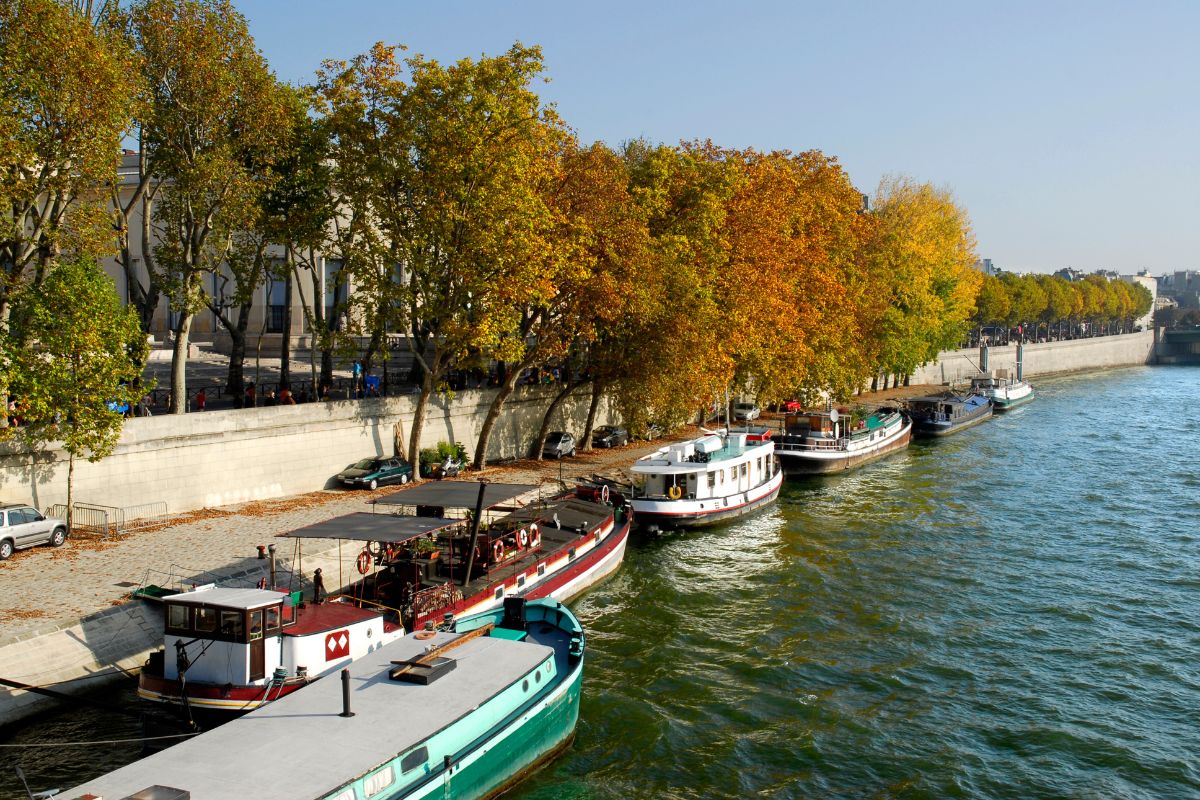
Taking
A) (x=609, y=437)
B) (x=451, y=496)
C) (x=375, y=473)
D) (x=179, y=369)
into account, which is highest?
(x=179, y=369)

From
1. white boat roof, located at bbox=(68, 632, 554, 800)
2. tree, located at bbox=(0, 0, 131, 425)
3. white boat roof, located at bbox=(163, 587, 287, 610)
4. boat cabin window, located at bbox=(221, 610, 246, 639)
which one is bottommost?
white boat roof, located at bbox=(68, 632, 554, 800)

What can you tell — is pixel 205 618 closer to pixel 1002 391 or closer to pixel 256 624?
pixel 256 624

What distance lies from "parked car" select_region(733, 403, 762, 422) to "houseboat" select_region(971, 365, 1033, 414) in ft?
95.6

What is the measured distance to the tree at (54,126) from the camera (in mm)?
27766

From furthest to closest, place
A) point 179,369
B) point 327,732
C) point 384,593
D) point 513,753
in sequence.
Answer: point 179,369 → point 384,593 → point 513,753 → point 327,732

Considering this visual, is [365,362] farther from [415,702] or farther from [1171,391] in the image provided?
[1171,391]

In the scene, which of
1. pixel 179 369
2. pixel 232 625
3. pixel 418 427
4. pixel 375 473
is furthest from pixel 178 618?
pixel 418 427

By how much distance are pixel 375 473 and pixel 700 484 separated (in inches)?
475

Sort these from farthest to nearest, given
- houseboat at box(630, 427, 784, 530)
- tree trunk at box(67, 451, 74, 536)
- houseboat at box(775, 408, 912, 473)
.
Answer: houseboat at box(775, 408, 912, 473)
houseboat at box(630, 427, 784, 530)
tree trunk at box(67, 451, 74, 536)

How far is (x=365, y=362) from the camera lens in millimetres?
44219

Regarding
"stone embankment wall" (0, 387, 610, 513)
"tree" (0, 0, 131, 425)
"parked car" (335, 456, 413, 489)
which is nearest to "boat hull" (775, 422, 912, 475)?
"stone embankment wall" (0, 387, 610, 513)

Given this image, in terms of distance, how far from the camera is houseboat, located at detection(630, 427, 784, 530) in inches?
1476

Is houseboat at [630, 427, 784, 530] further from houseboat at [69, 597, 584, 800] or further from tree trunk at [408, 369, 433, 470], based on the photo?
houseboat at [69, 597, 584, 800]

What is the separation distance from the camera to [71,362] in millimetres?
28109
